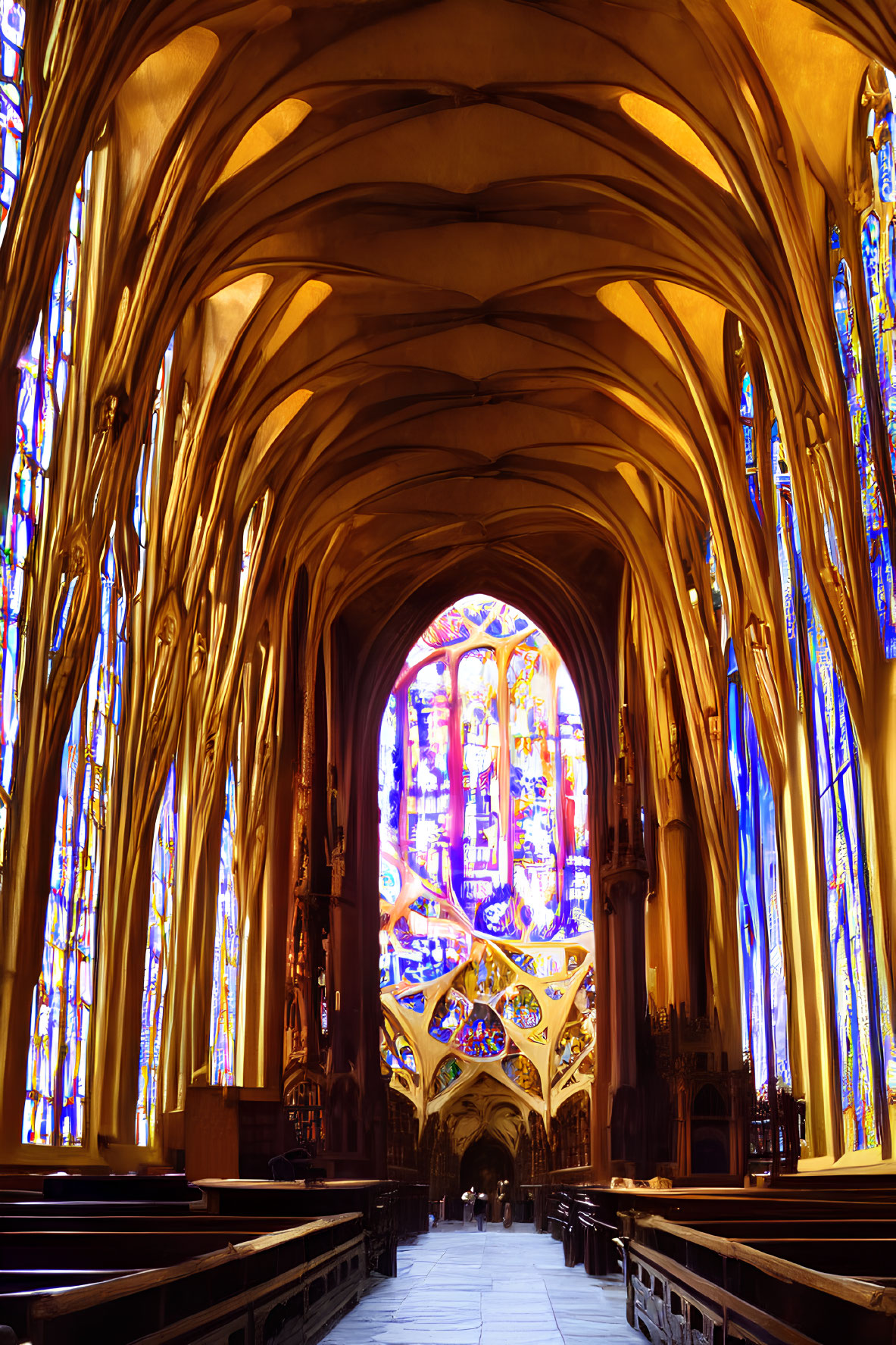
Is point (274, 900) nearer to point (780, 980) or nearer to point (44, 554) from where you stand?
point (780, 980)

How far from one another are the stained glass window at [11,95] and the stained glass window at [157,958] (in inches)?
298

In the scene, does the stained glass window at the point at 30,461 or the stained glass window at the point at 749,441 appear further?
the stained glass window at the point at 749,441

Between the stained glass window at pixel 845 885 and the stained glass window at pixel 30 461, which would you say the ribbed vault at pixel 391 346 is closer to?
the stained glass window at pixel 30 461

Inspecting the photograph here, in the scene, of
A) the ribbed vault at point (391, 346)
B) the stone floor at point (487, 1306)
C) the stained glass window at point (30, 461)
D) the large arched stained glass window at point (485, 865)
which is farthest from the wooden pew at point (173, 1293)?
the large arched stained glass window at point (485, 865)

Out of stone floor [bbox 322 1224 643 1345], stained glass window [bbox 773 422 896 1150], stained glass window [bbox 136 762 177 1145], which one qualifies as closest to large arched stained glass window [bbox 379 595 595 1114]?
stained glass window [bbox 136 762 177 1145]

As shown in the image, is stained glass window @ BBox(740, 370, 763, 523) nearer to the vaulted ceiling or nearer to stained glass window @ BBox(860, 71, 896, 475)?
the vaulted ceiling

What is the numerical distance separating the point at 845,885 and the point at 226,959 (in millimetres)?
10420

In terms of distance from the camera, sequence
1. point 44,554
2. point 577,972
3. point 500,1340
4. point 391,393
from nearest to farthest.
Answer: point 500,1340 → point 44,554 → point 391,393 → point 577,972

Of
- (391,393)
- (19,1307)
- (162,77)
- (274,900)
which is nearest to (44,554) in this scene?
(162,77)

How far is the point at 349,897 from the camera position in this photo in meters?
27.4

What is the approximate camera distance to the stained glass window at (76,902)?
1272 centimetres

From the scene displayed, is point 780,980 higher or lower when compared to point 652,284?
lower

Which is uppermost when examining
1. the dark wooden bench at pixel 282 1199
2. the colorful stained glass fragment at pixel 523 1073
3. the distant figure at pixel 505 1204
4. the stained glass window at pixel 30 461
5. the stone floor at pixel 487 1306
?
the stained glass window at pixel 30 461

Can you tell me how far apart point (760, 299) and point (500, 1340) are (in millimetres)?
11211
